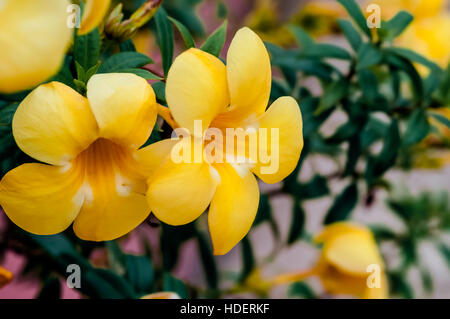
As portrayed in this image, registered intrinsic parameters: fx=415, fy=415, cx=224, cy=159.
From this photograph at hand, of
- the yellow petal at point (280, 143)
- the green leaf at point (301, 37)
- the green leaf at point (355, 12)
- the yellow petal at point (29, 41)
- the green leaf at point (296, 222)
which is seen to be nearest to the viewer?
the yellow petal at point (29, 41)

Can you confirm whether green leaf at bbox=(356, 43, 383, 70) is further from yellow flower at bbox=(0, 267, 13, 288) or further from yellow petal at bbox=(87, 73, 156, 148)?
yellow flower at bbox=(0, 267, 13, 288)

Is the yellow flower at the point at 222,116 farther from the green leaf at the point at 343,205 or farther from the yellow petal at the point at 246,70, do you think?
the green leaf at the point at 343,205

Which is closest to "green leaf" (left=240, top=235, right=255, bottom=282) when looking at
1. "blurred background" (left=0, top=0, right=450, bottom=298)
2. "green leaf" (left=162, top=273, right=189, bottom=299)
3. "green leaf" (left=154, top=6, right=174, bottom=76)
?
"blurred background" (left=0, top=0, right=450, bottom=298)

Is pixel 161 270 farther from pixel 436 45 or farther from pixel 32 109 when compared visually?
pixel 436 45

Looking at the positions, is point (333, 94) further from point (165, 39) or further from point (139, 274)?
point (139, 274)

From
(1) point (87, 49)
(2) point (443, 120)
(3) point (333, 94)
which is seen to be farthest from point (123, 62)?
(2) point (443, 120)

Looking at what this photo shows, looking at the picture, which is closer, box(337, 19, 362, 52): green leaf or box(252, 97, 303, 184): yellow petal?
box(252, 97, 303, 184): yellow petal

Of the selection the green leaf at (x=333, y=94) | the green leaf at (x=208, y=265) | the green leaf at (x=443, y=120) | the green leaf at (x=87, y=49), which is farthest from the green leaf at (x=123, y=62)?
the green leaf at (x=208, y=265)
